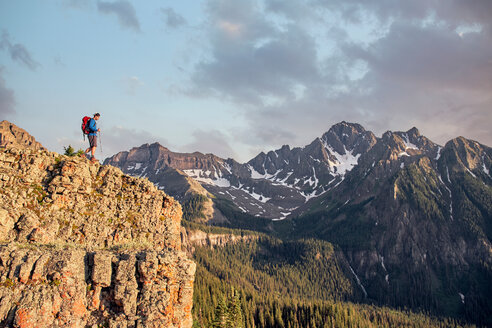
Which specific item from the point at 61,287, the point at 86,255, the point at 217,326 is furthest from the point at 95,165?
the point at 217,326

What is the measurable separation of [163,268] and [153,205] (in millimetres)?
11157

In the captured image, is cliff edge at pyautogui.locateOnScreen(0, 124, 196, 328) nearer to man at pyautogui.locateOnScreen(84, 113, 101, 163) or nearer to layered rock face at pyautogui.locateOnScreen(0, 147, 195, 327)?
layered rock face at pyautogui.locateOnScreen(0, 147, 195, 327)

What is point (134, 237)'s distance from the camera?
33375 mm

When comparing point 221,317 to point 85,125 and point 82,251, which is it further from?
point 85,125

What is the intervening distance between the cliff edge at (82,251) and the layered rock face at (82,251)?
0.06 m

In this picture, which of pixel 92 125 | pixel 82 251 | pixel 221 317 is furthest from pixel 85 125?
pixel 221 317

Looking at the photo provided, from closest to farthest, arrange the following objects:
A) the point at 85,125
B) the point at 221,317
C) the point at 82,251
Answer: the point at 82,251, the point at 85,125, the point at 221,317

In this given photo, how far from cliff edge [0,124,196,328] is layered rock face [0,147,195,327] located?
64 mm

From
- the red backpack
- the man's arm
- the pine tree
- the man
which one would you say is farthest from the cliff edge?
the pine tree

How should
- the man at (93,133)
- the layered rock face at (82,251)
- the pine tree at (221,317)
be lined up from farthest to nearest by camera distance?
the pine tree at (221,317), the man at (93,133), the layered rock face at (82,251)

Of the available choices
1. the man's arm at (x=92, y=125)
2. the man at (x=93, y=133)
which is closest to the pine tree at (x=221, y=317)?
the man at (x=93, y=133)

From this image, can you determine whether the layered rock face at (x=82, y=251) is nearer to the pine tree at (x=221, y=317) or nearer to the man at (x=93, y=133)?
the man at (x=93, y=133)

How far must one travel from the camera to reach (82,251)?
25.2m

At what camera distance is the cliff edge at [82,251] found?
2245cm
